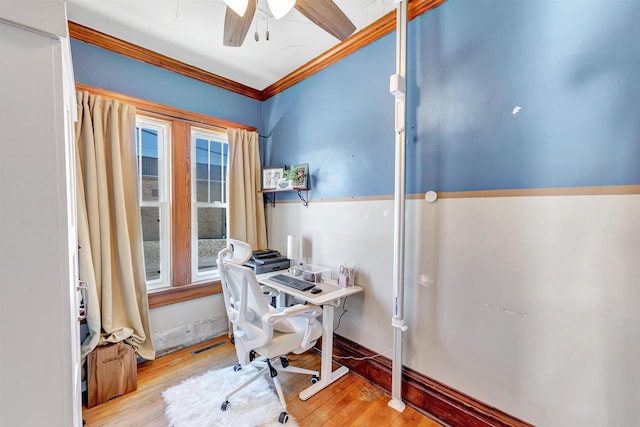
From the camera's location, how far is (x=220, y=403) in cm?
176

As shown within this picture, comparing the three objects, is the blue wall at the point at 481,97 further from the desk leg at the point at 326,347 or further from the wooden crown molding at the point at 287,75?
the desk leg at the point at 326,347

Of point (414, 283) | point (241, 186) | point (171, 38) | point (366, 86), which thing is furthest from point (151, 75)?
point (414, 283)

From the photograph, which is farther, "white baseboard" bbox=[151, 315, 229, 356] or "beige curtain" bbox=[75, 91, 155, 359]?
"white baseboard" bbox=[151, 315, 229, 356]

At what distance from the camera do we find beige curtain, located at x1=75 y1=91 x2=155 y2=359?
1.86m

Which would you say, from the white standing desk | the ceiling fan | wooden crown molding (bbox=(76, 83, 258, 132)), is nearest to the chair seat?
the white standing desk

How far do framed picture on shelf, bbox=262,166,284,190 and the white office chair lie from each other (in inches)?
40.1

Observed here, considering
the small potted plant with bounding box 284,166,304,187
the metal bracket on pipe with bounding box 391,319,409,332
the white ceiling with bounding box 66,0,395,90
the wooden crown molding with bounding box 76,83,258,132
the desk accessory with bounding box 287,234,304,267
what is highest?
the white ceiling with bounding box 66,0,395,90

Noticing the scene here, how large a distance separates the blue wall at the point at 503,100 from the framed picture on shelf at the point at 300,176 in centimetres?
41

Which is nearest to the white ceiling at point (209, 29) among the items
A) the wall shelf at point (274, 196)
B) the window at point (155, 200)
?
the window at point (155, 200)

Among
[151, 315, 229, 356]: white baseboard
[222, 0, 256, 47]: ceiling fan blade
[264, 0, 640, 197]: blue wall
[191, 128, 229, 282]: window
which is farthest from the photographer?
[191, 128, 229, 282]: window

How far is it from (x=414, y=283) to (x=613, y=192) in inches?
42.7

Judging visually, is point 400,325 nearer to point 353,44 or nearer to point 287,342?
point 287,342

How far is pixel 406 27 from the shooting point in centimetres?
169

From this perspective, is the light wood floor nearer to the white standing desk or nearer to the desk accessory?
the white standing desk
